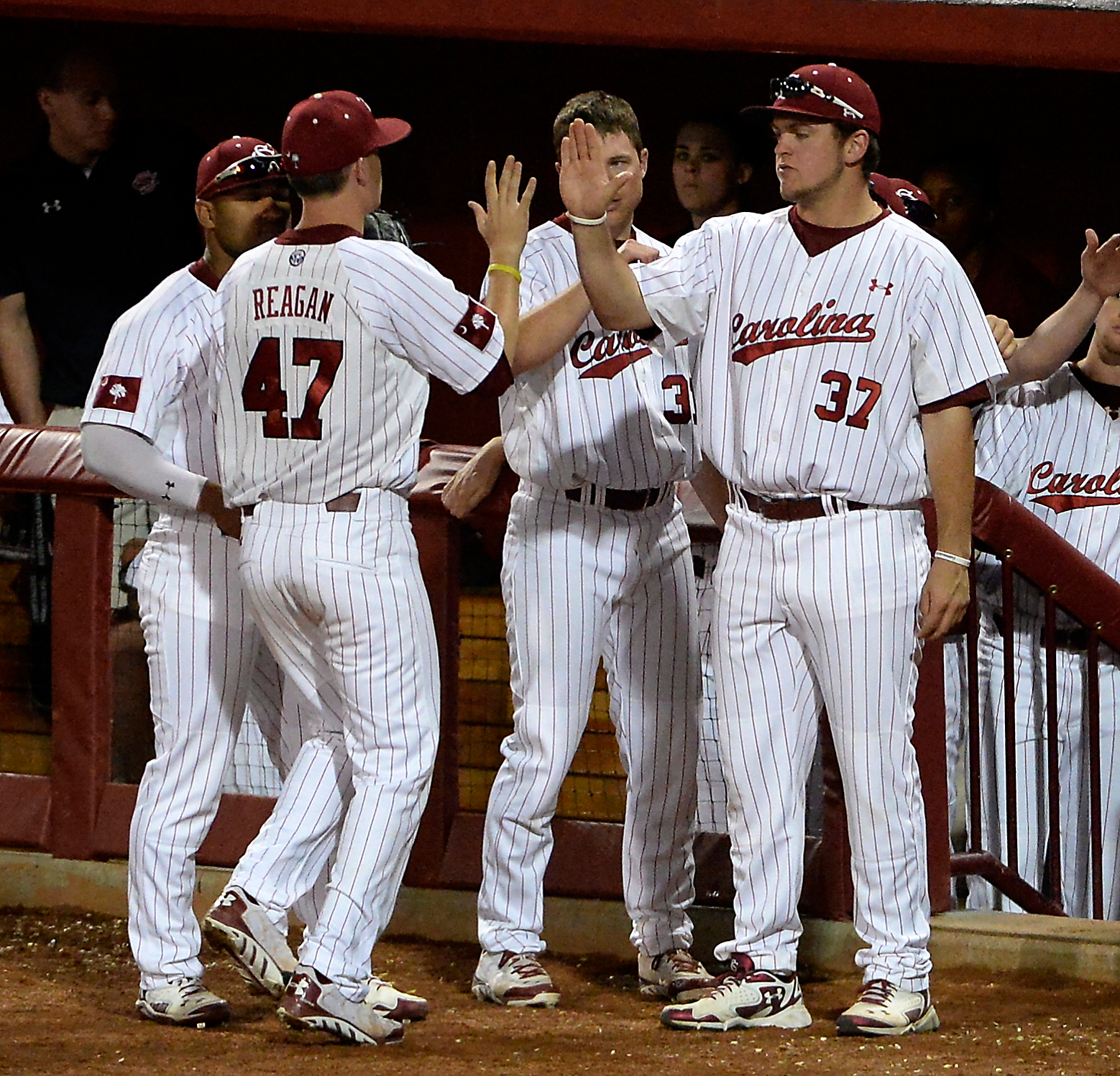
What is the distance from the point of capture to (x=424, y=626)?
349 centimetres

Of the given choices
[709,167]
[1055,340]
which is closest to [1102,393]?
[1055,340]

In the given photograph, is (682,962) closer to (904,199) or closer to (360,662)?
(360,662)

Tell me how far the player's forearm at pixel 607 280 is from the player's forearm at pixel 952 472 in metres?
0.56

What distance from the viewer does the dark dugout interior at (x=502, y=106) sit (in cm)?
657

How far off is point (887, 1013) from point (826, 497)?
3.01 feet

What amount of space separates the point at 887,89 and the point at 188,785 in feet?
13.2

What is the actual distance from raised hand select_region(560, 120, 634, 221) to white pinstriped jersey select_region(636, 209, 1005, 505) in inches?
9.2

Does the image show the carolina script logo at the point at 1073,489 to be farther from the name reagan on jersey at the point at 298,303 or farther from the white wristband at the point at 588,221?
the name reagan on jersey at the point at 298,303

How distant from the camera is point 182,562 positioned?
12.0ft

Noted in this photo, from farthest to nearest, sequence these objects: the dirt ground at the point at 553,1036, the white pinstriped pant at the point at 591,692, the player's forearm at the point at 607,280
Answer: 1. the white pinstriped pant at the point at 591,692
2. the player's forearm at the point at 607,280
3. the dirt ground at the point at 553,1036

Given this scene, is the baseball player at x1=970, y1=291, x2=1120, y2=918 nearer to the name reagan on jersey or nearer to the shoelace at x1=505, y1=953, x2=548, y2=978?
the shoelace at x1=505, y1=953, x2=548, y2=978

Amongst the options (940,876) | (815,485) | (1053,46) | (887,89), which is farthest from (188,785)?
(887,89)

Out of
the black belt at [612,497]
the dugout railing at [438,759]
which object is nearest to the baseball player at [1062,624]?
the dugout railing at [438,759]

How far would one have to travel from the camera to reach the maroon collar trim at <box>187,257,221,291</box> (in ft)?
12.0
